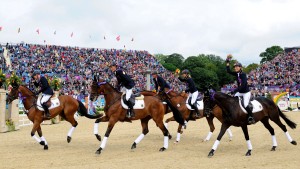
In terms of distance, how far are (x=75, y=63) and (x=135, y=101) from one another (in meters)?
46.3

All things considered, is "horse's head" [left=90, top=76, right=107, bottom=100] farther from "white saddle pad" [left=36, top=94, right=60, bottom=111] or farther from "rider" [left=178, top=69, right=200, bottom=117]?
"rider" [left=178, top=69, right=200, bottom=117]

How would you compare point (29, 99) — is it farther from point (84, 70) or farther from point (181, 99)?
point (84, 70)

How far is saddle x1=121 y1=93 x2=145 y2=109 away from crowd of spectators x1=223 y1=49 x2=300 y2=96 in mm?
42348

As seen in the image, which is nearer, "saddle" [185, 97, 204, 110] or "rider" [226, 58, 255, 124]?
"rider" [226, 58, 255, 124]

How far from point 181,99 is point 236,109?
363 cm

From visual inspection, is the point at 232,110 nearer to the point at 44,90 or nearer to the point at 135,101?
the point at 135,101

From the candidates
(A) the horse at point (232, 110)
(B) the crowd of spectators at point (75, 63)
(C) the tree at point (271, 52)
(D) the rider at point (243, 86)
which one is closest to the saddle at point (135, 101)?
(A) the horse at point (232, 110)

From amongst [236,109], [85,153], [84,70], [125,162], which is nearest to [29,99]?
[85,153]

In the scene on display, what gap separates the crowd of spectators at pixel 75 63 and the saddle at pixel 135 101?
33794 mm

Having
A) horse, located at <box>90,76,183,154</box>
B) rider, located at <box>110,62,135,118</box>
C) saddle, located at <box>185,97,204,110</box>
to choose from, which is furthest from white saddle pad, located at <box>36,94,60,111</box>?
saddle, located at <box>185,97,204,110</box>

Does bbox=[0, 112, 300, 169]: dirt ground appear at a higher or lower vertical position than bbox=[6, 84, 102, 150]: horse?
lower

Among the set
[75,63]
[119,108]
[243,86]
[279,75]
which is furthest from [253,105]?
[279,75]

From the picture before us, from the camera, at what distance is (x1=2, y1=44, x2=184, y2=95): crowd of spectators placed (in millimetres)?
49125

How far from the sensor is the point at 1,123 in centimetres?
1819
